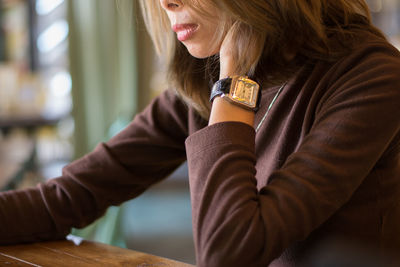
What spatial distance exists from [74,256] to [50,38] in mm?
4720

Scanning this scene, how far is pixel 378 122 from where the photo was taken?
684 millimetres

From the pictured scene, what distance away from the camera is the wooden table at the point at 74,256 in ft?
2.52

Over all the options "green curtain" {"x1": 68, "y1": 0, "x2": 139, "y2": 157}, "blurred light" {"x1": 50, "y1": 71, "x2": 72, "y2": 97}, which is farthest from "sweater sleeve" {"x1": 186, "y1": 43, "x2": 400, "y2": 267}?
"blurred light" {"x1": 50, "y1": 71, "x2": 72, "y2": 97}

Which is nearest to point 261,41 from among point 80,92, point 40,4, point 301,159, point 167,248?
point 301,159

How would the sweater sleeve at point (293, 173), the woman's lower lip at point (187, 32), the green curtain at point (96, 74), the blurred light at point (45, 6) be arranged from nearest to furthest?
the sweater sleeve at point (293, 173) < the woman's lower lip at point (187, 32) < the green curtain at point (96, 74) < the blurred light at point (45, 6)

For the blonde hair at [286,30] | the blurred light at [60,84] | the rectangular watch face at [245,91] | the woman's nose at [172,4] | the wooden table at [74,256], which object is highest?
the woman's nose at [172,4]

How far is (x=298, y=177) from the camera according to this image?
2.15 ft

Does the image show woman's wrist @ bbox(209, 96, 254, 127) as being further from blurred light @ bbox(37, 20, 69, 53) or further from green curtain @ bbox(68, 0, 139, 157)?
blurred light @ bbox(37, 20, 69, 53)

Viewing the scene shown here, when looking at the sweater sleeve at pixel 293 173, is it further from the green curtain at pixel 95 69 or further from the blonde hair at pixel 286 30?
the green curtain at pixel 95 69

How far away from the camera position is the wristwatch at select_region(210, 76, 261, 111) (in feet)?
2.48

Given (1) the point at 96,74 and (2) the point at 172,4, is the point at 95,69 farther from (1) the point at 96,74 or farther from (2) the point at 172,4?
(2) the point at 172,4

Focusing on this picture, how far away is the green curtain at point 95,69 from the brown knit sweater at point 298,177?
1.58 metres

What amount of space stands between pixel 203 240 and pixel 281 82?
0.34 meters

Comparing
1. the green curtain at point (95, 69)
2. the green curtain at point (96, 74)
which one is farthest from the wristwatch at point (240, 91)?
the green curtain at point (95, 69)
